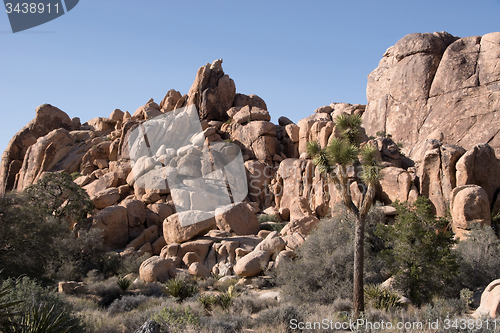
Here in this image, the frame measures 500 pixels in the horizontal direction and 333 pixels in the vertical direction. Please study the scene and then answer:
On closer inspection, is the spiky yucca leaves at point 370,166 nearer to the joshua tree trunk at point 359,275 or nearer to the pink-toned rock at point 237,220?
the joshua tree trunk at point 359,275

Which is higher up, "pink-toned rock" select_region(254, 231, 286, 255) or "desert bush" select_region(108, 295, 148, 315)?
"pink-toned rock" select_region(254, 231, 286, 255)

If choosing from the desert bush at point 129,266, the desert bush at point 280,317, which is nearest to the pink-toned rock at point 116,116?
the desert bush at point 129,266

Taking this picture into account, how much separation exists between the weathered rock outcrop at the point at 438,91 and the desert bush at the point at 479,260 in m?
16.0

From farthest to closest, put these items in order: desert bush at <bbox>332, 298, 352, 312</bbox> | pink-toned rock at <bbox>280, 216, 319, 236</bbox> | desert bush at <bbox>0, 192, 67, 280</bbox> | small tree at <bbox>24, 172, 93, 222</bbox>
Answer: small tree at <bbox>24, 172, 93, 222</bbox>
pink-toned rock at <bbox>280, 216, 319, 236</bbox>
desert bush at <bbox>0, 192, 67, 280</bbox>
desert bush at <bbox>332, 298, 352, 312</bbox>

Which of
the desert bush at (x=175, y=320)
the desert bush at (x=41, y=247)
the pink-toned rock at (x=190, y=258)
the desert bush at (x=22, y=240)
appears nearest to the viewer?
the desert bush at (x=175, y=320)

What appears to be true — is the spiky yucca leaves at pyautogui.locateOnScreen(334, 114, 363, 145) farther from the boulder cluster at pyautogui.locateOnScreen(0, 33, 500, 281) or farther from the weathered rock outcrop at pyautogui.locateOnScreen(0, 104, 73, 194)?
the weathered rock outcrop at pyautogui.locateOnScreen(0, 104, 73, 194)

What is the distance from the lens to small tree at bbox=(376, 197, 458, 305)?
1360cm

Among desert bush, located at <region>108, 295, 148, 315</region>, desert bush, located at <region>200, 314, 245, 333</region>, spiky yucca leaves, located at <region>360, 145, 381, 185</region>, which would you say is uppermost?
spiky yucca leaves, located at <region>360, 145, 381, 185</region>

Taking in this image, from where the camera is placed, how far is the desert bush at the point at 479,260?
15.0 metres

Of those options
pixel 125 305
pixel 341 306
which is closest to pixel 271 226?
pixel 341 306

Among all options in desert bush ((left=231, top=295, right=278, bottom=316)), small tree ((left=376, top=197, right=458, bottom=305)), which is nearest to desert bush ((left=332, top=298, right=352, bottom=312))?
small tree ((left=376, top=197, right=458, bottom=305))

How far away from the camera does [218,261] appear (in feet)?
71.5

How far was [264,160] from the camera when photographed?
36656 mm

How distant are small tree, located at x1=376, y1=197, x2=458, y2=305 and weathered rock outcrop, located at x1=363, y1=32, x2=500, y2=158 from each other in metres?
20.4
